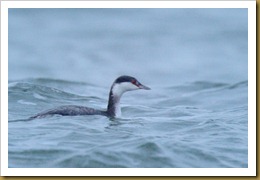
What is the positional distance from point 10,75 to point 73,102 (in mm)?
4366

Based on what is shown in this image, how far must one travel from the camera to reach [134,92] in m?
17.4

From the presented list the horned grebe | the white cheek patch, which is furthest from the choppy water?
the white cheek patch

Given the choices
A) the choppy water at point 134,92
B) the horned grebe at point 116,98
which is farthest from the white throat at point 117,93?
the choppy water at point 134,92

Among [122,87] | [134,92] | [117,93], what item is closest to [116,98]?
[117,93]

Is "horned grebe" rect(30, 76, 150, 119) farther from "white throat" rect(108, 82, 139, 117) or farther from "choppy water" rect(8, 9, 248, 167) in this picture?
"choppy water" rect(8, 9, 248, 167)

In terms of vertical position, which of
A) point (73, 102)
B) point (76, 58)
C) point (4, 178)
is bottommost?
point (4, 178)

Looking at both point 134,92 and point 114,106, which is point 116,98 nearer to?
point 114,106

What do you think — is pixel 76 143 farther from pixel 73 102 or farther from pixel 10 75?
pixel 10 75

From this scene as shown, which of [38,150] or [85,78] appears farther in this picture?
[85,78]

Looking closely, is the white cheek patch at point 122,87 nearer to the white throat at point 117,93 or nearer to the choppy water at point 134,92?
the white throat at point 117,93

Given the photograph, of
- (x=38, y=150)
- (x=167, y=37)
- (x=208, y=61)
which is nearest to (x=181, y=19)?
(x=167, y=37)

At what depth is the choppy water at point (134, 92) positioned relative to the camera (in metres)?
10.5

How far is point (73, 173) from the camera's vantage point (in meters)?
8.66

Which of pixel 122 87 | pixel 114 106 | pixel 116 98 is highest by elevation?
pixel 122 87
